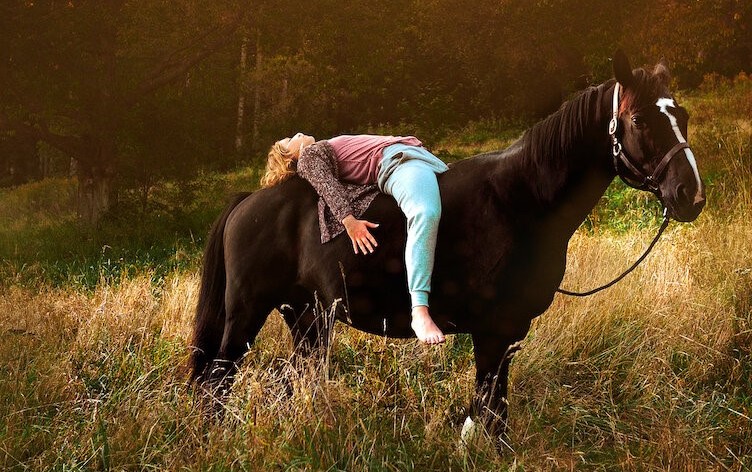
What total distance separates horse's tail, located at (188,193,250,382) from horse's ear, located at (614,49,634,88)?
209cm

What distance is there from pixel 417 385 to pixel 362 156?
1241mm

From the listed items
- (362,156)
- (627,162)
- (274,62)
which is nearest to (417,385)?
(362,156)

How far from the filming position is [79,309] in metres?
5.29

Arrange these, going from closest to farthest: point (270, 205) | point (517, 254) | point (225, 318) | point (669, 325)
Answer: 1. point (517, 254)
2. point (270, 205)
3. point (225, 318)
4. point (669, 325)

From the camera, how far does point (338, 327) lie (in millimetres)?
4773

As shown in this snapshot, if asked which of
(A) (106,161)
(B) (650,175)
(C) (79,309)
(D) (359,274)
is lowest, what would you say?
(A) (106,161)

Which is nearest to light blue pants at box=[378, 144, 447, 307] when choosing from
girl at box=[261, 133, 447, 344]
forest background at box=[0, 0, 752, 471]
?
girl at box=[261, 133, 447, 344]

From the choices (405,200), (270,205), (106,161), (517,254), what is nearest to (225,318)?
(270,205)

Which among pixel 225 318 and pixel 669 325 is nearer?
pixel 225 318

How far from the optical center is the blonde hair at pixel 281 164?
365 cm

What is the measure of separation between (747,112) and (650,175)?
11.0m

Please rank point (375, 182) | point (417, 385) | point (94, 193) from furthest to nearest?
point (94, 193) < point (417, 385) < point (375, 182)

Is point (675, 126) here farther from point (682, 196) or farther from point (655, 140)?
point (682, 196)

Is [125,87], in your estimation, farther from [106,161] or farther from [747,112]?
[747,112]
